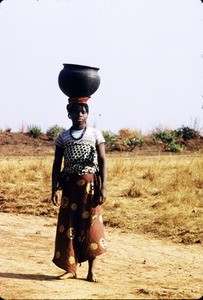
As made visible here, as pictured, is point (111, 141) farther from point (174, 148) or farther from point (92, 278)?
point (92, 278)

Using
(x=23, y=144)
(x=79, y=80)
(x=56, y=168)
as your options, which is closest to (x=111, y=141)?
(x=23, y=144)

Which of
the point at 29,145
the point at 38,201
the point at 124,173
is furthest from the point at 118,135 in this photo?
the point at 38,201

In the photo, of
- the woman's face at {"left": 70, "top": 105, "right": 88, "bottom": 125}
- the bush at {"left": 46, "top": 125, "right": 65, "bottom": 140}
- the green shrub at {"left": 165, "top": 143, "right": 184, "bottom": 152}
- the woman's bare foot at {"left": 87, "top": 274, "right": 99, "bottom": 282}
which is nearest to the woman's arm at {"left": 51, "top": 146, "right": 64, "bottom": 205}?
the woman's face at {"left": 70, "top": 105, "right": 88, "bottom": 125}

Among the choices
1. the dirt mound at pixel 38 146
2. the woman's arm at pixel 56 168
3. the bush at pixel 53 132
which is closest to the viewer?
the woman's arm at pixel 56 168

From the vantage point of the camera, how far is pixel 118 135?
2170cm

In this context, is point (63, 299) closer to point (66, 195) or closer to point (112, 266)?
point (66, 195)

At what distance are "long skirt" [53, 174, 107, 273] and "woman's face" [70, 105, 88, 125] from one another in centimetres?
47

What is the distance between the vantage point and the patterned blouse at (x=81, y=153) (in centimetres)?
467

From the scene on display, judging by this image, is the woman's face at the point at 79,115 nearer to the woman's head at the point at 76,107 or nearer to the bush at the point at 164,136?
the woman's head at the point at 76,107

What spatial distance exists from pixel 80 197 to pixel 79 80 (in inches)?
40.0

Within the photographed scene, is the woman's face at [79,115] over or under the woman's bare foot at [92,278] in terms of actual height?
over

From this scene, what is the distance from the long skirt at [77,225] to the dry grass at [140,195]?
2420 millimetres

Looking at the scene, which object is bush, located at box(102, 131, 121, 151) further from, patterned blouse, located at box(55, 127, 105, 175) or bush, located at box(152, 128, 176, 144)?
patterned blouse, located at box(55, 127, 105, 175)

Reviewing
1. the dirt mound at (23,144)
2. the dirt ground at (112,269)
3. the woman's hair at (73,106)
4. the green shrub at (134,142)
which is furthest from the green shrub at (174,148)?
the woman's hair at (73,106)
